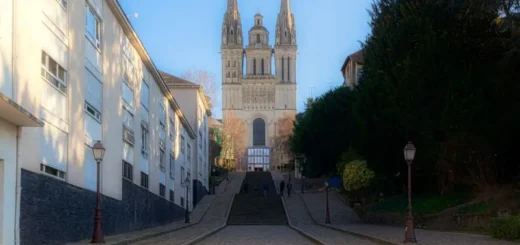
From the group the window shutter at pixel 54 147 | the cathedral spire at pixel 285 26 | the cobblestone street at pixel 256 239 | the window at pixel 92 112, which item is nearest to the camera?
the window shutter at pixel 54 147

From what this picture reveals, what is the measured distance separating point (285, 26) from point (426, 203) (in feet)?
408

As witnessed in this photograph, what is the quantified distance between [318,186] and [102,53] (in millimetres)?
46601

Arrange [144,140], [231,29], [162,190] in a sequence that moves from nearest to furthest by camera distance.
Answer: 1. [144,140]
2. [162,190]
3. [231,29]

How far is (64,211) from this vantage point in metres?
20.0

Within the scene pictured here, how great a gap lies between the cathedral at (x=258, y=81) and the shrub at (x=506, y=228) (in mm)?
122039

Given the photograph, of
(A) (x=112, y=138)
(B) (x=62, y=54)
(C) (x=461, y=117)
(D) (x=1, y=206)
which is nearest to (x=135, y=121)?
(A) (x=112, y=138)

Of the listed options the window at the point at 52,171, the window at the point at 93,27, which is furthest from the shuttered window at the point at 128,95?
the window at the point at 52,171

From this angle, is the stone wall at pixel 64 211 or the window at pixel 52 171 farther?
the window at pixel 52 171

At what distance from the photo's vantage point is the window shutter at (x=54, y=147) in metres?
18.6

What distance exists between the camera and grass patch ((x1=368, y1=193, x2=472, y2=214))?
31.0 metres

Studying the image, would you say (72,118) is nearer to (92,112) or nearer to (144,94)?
(92,112)

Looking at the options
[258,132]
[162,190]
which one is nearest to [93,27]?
[162,190]

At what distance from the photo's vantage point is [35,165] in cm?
1789

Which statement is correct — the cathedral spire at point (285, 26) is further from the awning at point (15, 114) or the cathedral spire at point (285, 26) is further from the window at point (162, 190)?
the awning at point (15, 114)
